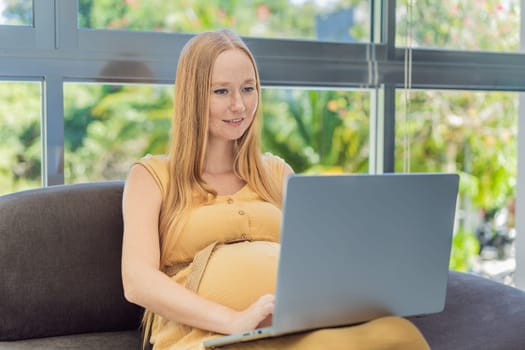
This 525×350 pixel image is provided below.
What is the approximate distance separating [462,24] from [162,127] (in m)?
1.37

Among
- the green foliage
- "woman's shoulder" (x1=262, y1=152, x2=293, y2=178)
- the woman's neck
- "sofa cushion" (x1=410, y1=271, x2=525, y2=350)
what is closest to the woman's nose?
the woman's neck

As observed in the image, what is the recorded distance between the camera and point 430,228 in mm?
1568

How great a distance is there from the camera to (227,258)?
187cm

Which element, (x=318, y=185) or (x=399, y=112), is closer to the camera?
(x=318, y=185)

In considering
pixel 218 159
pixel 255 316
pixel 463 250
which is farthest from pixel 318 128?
pixel 255 316

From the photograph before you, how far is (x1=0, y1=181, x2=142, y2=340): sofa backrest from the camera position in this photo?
2016 mm

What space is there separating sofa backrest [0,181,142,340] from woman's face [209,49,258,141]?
0.40 meters

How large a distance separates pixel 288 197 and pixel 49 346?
0.93m

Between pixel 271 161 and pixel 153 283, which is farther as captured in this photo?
pixel 271 161

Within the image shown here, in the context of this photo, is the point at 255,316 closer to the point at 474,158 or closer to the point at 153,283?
the point at 153,283

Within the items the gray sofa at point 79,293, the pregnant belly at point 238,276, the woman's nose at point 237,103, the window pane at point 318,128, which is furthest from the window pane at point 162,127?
the pregnant belly at point 238,276

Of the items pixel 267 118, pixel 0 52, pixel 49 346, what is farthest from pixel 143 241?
pixel 267 118

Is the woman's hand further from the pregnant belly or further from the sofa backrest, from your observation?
the sofa backrest

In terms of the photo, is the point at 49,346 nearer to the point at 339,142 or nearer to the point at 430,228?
the point at 430,228
